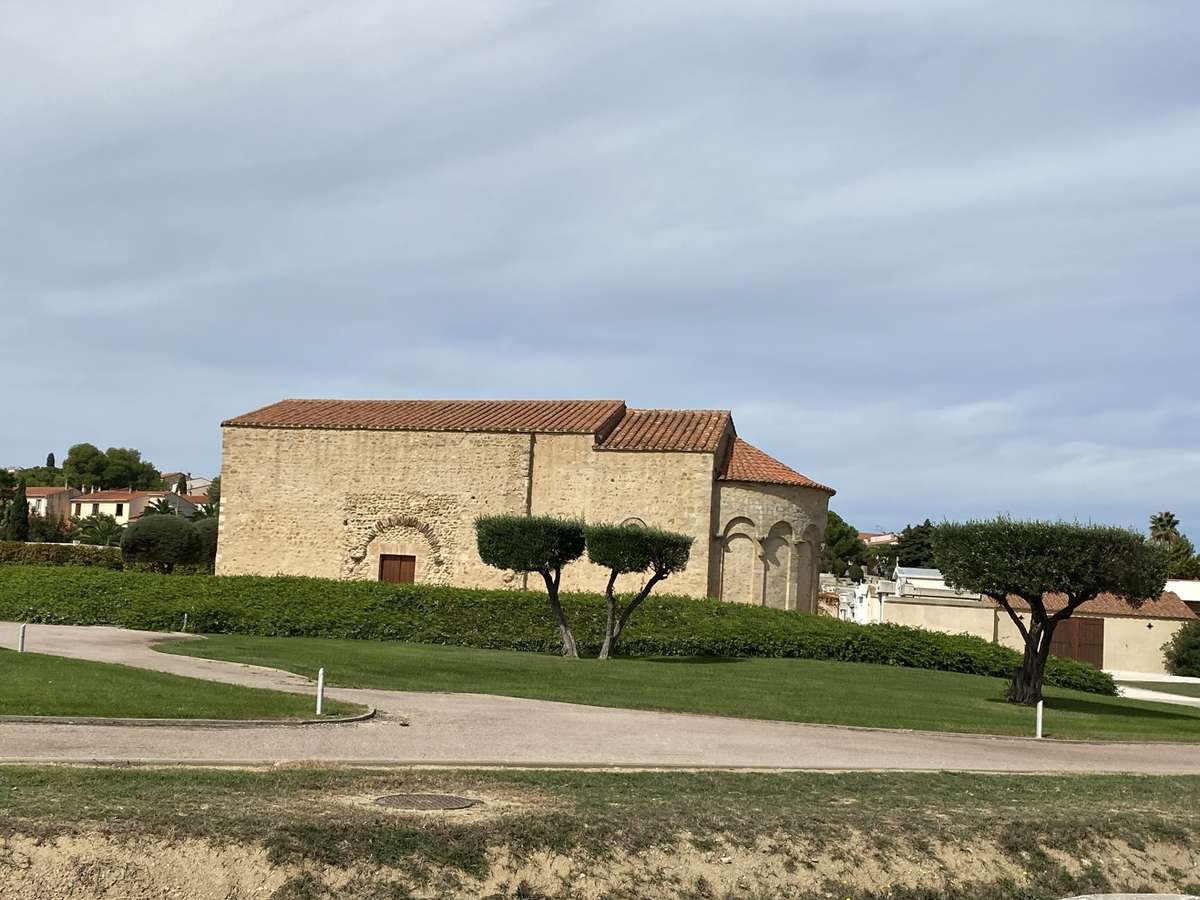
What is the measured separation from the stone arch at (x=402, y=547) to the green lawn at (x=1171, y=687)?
78.9ft

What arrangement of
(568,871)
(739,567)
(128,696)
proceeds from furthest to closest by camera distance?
(739,567)
(128,696)
(568,871)

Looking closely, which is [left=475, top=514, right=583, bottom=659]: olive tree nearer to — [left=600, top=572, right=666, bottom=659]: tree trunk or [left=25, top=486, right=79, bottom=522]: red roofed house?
[left=600, top=572, right=666, bottom=659]: tree trunk

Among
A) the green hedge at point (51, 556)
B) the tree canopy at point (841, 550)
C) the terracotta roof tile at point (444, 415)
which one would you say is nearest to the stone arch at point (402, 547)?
the terracotta roof tile at point (444, 415)

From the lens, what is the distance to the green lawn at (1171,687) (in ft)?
127

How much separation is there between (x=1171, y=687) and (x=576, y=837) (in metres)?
38.3

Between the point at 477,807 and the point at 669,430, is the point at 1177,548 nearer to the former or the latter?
the point at 669,430

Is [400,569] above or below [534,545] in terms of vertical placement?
below

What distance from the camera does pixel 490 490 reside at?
43156mm

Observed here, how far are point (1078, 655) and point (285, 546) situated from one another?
33.2m

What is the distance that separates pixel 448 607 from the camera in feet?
117

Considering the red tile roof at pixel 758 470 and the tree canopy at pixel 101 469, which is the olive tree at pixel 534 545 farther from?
the tree canopy at pixel 101 469

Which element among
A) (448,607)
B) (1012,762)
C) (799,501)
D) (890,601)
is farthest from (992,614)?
(1012,762)

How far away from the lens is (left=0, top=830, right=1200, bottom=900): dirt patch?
8258mm

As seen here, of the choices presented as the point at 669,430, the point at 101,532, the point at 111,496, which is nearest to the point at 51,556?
the point at 669,430
